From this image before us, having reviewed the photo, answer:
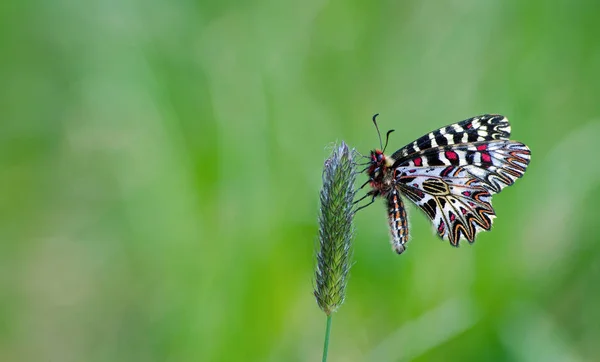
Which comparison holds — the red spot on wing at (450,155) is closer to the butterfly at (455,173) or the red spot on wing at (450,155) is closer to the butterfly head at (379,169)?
the butterfly at (455,173)

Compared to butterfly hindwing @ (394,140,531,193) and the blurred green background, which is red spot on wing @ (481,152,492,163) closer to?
butterfly hindwing @ (394,140,531,193)

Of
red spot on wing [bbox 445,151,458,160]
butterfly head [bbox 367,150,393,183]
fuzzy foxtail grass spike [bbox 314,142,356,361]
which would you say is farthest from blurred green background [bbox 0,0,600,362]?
fuzzy foxtail grass spike [bbox 314,142,356,361]

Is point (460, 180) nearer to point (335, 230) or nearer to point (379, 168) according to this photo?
point (379, 168)

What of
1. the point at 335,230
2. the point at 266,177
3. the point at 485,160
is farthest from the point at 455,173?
the point at 335,230

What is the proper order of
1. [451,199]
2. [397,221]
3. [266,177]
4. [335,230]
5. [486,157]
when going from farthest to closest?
[266,177]
[451,199]
[486,157]
[397,221]
[335,230]

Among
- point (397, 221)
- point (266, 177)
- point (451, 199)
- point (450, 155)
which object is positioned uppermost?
point (266, 177)

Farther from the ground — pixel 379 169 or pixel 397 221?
pixel 379 169
